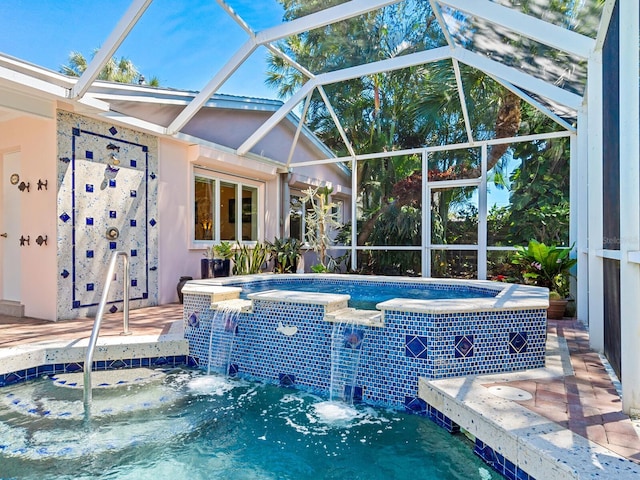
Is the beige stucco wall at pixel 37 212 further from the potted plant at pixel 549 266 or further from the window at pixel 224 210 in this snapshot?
the potted plant at pixel 549 266

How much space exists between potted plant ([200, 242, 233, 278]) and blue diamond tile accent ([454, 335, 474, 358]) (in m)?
5.11

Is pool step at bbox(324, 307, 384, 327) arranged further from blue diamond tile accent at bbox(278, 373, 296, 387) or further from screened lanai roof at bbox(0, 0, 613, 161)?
screened lanai roof at bbox(0, 0, 613, 161)

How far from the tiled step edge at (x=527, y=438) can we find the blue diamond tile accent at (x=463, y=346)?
0.37 m

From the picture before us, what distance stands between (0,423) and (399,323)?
313 centimetres

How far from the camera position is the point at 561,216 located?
1066 cm

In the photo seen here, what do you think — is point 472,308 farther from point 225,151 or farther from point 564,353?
point 225,151

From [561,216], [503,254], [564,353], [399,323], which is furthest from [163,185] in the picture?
[561,216]

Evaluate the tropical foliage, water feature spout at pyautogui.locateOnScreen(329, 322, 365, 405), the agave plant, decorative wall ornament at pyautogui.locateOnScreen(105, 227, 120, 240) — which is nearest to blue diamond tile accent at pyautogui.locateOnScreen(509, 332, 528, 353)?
water feature spout at pyautogui.locateOnScreen(329, 322, 365, 405)

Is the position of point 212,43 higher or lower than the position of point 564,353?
higher

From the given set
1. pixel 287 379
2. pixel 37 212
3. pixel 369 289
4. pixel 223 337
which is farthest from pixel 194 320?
pixel 369 289

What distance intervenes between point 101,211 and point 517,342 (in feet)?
18.9

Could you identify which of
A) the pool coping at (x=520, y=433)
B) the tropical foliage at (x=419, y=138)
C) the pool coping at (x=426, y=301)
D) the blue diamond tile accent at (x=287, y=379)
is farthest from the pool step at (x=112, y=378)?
the tropical foliage at (x=419, y=138)

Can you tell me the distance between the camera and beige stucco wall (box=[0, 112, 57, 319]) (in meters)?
5.54

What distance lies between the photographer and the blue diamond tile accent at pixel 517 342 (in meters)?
3.50
